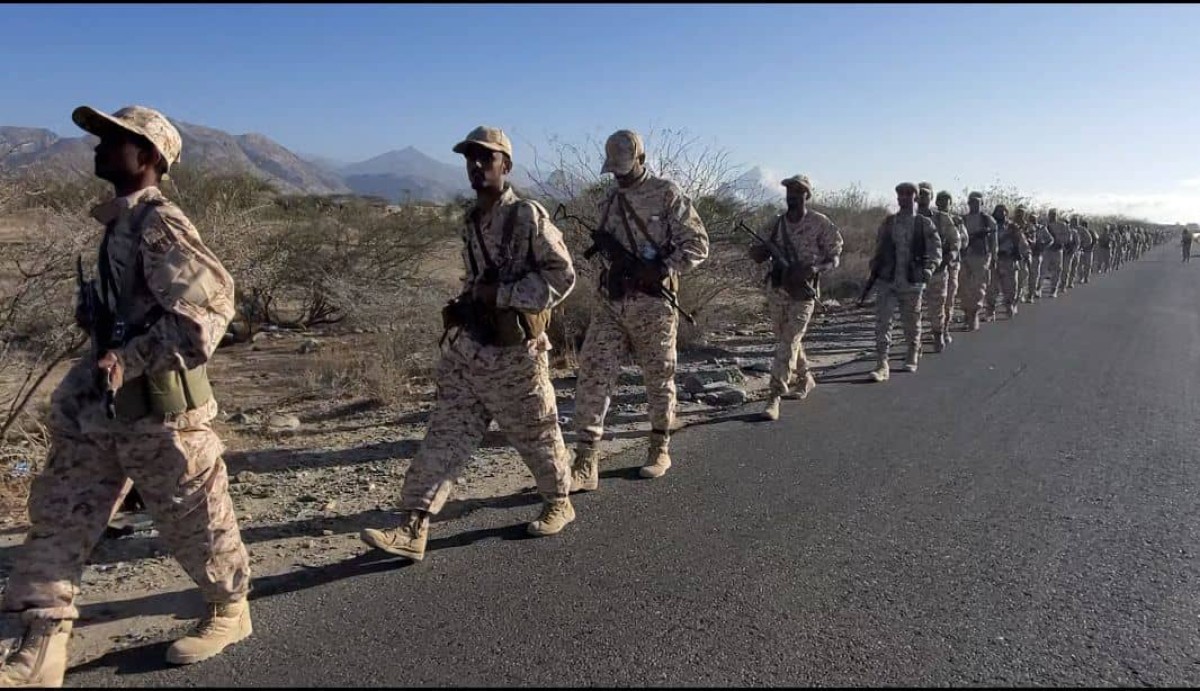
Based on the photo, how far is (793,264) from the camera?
7.01 m

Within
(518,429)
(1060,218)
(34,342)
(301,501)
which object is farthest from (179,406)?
(1060,218)

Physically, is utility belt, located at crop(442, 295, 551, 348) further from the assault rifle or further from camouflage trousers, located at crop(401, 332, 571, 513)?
the assault rifle

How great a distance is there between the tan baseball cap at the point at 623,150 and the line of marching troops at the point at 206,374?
14 mm

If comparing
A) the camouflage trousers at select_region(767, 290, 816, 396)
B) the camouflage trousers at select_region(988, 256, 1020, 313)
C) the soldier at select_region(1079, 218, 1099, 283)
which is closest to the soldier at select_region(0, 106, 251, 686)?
the camouflage trousers at select_region(767, 290, 816, 396)

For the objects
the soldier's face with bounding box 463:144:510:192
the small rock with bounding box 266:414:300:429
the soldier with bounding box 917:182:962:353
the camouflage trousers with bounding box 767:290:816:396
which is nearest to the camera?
the soldier's face with bounding box 463:144:510:192

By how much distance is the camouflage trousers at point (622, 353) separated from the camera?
4.96 meters

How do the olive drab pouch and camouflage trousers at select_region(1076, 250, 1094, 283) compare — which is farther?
camouflage trousers at select_region(1076, 250, 1094, 283)

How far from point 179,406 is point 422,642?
1198 millimetres

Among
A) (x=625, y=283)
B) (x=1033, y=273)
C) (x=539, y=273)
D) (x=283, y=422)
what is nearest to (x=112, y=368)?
(x=539, y=273)

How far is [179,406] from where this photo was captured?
2760 mm

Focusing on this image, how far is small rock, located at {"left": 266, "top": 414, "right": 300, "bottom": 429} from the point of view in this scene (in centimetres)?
676

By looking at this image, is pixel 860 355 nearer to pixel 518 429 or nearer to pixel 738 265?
pixel 738 265

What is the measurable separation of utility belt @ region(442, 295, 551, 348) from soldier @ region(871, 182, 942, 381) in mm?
5771

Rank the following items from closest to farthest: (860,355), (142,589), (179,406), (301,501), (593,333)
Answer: (179,406)
(142,589)
(301,501)
(593,333)
(860,355)
